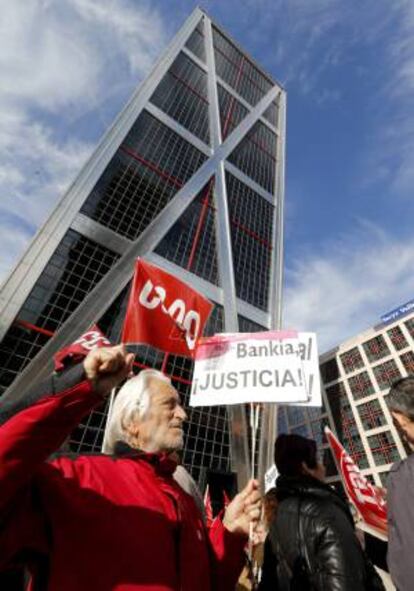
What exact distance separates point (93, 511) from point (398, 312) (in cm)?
4751

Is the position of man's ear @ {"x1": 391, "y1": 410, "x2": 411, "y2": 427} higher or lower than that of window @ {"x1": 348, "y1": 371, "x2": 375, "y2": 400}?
lower

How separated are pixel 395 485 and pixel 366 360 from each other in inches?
1757

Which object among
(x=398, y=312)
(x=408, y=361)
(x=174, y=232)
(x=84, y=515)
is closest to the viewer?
(x=84, y=515)

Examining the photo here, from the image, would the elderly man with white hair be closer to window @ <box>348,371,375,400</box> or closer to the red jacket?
the red jacket

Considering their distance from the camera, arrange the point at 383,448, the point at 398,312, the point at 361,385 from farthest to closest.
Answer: the point at 398,312
the point at 361,385
the point at 383,448

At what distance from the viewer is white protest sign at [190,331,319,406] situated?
2891 millimetres

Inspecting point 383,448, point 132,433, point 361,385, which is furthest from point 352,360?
point 132,433

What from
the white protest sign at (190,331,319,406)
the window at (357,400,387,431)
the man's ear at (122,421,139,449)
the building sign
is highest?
the building sign

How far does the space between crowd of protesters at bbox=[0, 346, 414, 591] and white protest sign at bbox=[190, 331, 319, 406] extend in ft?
2.67

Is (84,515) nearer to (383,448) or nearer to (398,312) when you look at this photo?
(383,448)

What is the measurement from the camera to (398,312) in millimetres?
41875

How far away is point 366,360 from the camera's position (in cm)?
4178

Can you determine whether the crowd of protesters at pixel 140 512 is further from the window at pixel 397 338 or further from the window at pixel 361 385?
the window at pixel 361 385

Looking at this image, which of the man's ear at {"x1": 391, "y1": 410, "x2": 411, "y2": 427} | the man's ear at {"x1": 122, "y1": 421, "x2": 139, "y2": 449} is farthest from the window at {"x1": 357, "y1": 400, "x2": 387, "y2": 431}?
the man's ear at {"x1": 122, "y1": 421, "x2": 139, "y2": 449}
